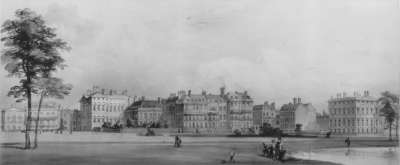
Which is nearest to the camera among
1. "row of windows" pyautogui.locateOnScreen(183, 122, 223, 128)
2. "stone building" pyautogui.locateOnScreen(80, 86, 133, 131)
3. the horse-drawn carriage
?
"stone building" pyautogui.locateOnScreen(80, 86, 133, 131)

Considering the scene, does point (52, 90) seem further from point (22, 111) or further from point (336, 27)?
point (336, 27)

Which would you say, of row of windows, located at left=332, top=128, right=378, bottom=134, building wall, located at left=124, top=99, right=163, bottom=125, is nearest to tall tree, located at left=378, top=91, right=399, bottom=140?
row of windows, located at left=332, top=128, right=378, bottom=134

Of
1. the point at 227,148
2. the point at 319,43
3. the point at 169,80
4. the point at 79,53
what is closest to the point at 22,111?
the point at 79,53

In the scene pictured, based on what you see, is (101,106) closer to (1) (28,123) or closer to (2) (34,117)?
(2) (34,117)

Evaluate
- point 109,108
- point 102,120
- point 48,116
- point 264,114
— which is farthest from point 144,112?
point 264,114

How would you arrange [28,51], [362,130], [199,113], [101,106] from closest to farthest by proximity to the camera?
[28,51]
[101,106]
[199,113]
[362,130]

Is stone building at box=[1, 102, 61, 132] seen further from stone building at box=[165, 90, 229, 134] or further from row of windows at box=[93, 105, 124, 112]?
stone building at box=[165, 90, 229, 134]

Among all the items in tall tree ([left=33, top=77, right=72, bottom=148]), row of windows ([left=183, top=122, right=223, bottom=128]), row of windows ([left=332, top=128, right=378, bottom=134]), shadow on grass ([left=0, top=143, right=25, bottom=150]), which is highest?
tall tree ([left=33, top=77, right=72, bottom=148])
